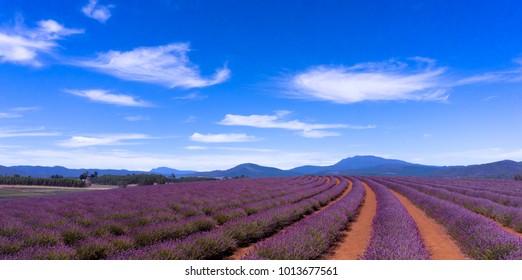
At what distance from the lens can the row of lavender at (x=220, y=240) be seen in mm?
5211

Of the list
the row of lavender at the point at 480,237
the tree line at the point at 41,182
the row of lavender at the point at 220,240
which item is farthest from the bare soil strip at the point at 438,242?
the tree line at the point at 41,182

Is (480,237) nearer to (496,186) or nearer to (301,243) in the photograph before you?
(301,243)

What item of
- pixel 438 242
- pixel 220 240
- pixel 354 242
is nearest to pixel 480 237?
pixel 438 242

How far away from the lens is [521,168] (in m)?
134

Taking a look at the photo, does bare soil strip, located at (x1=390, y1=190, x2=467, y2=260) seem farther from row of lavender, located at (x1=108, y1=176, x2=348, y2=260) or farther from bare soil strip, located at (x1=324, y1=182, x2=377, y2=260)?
row of lavender, located at (x1=108, y1=176, x2=348, y2=260)

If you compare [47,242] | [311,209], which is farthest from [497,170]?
[47,242]

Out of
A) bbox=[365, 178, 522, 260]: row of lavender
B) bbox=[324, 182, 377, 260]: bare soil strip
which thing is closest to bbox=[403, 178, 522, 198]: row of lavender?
bbox=[365, 178, 522, 260]: row of lavender

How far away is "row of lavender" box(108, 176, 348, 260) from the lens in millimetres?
5211

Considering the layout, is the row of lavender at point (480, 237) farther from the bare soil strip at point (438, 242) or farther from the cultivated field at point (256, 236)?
the bare soil strip at point (438, 242)

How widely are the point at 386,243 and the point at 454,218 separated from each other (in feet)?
16.3

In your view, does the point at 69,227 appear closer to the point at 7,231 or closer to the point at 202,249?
the point at 7,231

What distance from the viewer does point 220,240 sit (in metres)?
6.59

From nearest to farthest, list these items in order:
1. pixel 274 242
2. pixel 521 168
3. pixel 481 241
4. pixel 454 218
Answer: pixel 274 242 < pixel 481 241 < pixel 454 218 < pixel 521 168

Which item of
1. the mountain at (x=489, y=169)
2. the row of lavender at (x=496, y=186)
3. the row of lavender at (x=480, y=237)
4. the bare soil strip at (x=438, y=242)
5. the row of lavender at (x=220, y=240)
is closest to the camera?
the row of lavender at (x=220, y=240)
